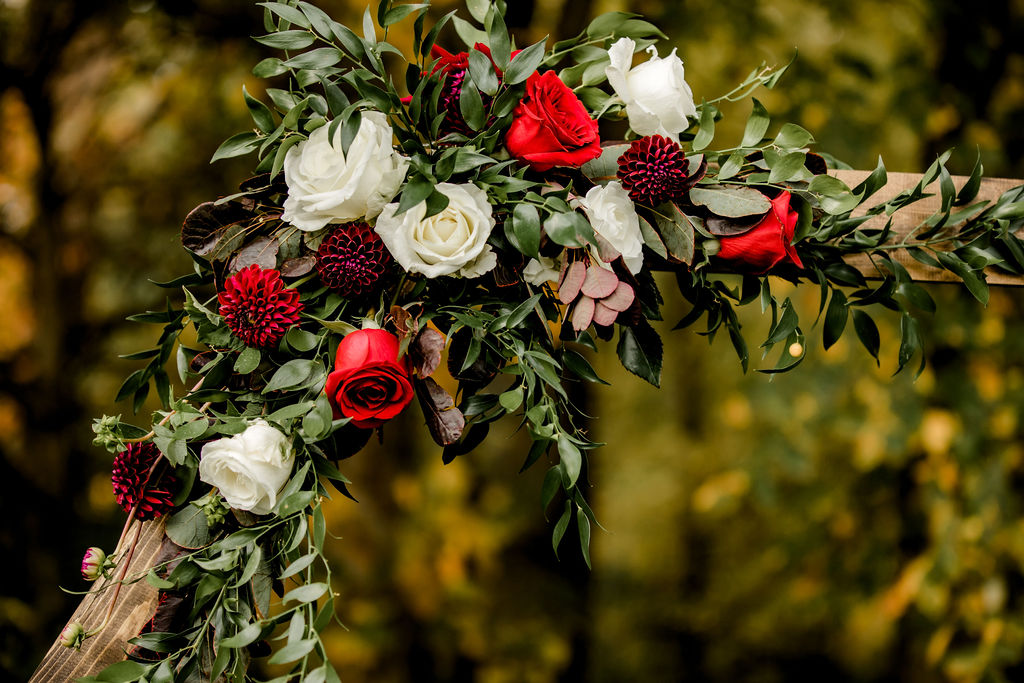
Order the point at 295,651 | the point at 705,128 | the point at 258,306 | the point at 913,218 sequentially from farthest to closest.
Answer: the point at 913,218 < the point at 705,128 < the point at 258,306 < the point at 295,651

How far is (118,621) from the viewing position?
771mm

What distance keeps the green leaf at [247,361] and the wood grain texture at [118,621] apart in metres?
0.21

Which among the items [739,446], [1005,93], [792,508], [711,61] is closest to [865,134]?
[1005,93]

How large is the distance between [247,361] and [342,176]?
236 mm

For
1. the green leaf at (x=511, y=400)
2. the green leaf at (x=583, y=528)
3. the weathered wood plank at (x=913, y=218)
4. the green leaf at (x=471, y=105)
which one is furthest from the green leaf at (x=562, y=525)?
the weathered wood plank at (x=913, y=218)

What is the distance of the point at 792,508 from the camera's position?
338cm

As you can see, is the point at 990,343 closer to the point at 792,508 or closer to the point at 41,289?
the point at 792,508

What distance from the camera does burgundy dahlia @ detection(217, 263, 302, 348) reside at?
756 millimetres

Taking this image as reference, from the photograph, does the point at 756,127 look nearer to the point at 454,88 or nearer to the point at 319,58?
the point at 454,88

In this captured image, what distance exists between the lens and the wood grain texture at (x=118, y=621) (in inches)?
30.2

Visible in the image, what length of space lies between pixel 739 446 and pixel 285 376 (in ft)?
19.5

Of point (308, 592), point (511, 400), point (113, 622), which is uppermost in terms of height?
point (511, 400)

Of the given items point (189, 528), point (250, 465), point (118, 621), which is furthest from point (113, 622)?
point (250, 465)

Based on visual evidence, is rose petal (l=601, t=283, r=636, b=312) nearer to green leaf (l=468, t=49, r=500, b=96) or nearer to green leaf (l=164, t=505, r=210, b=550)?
green leaf (l=468, t=49, r=500, b=96)
